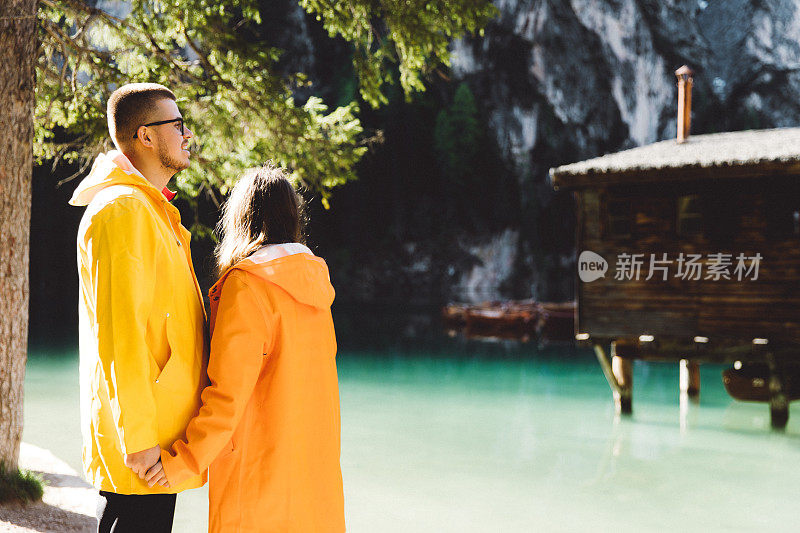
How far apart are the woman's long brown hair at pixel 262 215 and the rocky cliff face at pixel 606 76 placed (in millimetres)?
35778

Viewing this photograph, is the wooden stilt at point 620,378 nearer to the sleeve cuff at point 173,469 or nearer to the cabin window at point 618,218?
the cabin window at point 618,218

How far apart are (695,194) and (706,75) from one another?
30580 millimetres

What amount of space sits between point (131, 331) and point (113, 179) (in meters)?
0.53

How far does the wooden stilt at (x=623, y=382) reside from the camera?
41.6 feet

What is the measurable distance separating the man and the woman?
81 millimetres

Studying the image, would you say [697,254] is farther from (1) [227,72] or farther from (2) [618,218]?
(1) [227,72]

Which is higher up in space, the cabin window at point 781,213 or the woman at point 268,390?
the cabin window at point 781,213

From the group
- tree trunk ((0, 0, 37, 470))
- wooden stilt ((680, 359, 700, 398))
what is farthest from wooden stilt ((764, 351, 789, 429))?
tree trunk ((0, 0, 37, 470))

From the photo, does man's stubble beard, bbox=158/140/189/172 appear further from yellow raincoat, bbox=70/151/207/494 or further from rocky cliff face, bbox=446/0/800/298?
rocky cliff face, bbox=446/0/800/298

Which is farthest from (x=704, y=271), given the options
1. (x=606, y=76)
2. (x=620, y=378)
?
(x=606, y=76)

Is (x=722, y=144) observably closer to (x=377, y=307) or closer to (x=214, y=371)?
(x=214, y=371)

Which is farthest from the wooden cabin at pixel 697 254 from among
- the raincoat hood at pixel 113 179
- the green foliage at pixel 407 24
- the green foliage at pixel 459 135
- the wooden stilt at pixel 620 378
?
the green foliage at pixel 459 135

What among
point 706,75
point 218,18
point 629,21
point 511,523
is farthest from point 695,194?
point 706,75

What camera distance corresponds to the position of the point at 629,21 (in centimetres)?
3575
